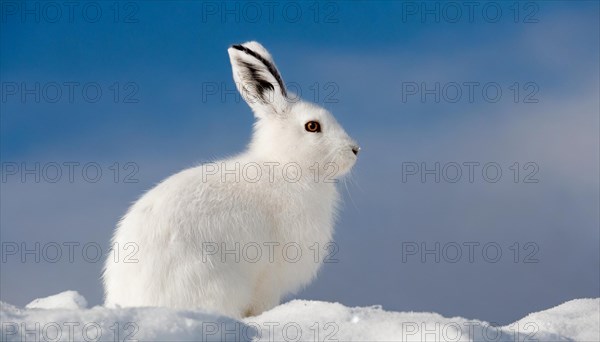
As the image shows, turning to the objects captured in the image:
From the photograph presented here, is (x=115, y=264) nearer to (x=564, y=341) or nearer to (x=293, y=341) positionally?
(x=293, y=341)

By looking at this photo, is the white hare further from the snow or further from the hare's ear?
the snow

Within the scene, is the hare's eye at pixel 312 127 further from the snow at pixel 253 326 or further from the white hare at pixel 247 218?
the snow at pixel 253 326

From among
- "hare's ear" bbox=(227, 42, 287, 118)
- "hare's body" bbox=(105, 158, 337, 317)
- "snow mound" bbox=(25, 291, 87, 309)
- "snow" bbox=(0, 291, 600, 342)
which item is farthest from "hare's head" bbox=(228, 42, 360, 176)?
"snow" bbox=(0, 291, 600, 342)

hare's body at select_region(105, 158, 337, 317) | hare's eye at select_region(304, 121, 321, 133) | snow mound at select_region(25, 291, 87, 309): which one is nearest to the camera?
hare's body at select_region(105, 158, 337, 317)

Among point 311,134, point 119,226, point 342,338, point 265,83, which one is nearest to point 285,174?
point 311,134

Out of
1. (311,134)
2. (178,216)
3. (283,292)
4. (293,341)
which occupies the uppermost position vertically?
(311,134)
